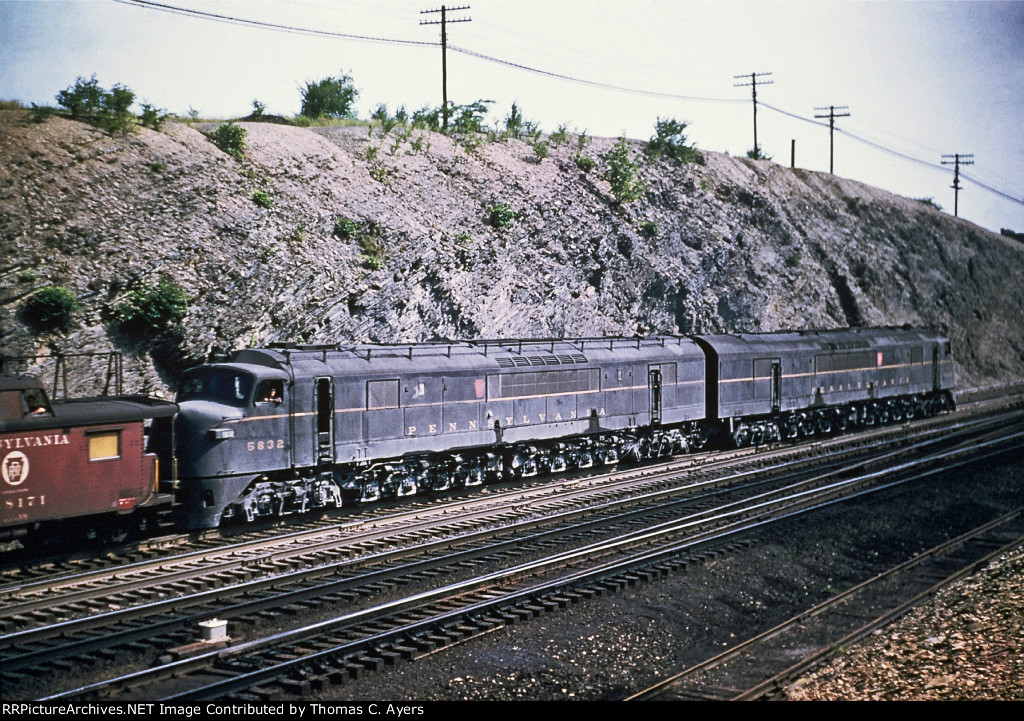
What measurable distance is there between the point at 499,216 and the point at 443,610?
3061 cm

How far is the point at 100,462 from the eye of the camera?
15.8 m

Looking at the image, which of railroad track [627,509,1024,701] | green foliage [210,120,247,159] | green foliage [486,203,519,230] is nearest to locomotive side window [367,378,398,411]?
railroad track [627,509,1024,701]

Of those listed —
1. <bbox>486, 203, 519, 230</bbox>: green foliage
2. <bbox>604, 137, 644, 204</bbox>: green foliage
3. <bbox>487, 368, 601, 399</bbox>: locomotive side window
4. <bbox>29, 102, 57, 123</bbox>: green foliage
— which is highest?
<bbox>604, 137, 644, 204</bbox>: green foliage

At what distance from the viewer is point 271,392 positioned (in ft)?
62.9

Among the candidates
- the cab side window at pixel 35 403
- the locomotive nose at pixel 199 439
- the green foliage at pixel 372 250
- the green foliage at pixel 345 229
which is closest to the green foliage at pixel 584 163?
the green foliage at pixel 372 250

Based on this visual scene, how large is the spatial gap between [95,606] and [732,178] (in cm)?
5304

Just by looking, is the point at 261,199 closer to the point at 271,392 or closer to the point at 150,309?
the point at 150,309

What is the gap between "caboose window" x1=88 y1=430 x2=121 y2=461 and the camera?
51.7 ft

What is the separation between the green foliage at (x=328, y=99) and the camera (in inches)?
1890

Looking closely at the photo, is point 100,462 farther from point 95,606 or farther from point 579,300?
point 579,300

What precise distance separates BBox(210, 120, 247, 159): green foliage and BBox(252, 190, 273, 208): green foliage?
2.73 meters

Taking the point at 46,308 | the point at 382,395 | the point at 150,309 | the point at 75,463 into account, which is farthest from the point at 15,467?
the point at 150,309

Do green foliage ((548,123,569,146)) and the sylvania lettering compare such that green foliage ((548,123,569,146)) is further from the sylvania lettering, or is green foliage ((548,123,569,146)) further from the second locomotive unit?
the sylvania lettering

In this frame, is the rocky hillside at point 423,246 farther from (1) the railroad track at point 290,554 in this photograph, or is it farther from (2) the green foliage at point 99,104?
(1) the railroad track at point 290,554
